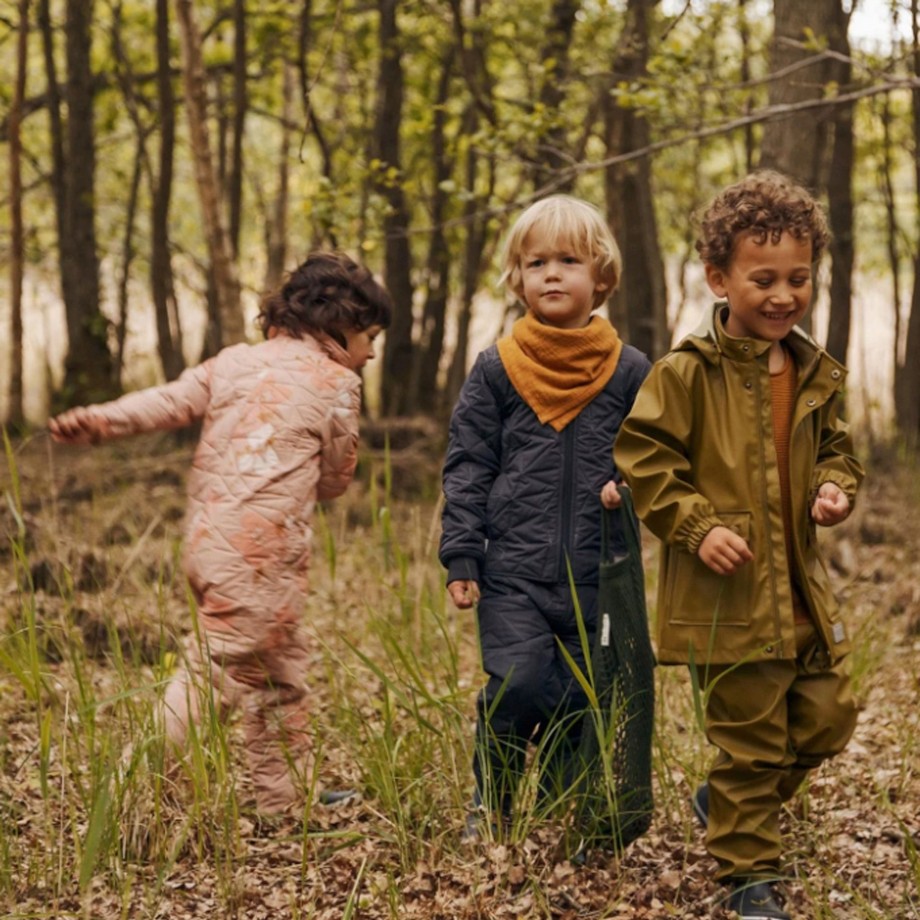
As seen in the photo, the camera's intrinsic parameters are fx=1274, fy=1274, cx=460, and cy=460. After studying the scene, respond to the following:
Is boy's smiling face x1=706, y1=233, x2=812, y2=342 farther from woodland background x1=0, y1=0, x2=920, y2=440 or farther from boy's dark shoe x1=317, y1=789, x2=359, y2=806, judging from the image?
woodland background x1=0, y1=0, x2=920, y2=440

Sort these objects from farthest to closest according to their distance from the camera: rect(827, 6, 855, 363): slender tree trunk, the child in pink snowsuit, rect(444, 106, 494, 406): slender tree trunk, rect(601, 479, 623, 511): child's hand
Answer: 1. rect(827, 6, 855, 363): slender tree trunk
2. rect(444, 106, 494, 406): slender tree trunk
3. the child in pink snowsuit
4. rect(601, 479, 623, 511): child's hand

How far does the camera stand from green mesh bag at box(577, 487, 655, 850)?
3131 millimetres

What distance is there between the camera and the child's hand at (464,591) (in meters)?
3.25

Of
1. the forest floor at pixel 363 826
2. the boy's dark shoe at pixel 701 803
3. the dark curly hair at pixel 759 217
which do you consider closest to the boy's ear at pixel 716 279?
the dark curly hair at pixel 759 217

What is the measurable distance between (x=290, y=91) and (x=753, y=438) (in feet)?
24.6

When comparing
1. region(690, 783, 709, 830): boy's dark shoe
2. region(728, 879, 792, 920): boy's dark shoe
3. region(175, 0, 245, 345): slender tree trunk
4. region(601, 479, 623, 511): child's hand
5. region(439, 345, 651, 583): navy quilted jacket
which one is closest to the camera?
region(728, 879, 792, 920): boy's dark shoe

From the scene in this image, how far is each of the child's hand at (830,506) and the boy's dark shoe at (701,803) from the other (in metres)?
0.96

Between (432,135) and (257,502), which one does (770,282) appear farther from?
(432,135)

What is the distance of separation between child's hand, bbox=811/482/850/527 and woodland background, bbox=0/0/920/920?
725mm

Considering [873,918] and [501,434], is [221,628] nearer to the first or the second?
[501,434]

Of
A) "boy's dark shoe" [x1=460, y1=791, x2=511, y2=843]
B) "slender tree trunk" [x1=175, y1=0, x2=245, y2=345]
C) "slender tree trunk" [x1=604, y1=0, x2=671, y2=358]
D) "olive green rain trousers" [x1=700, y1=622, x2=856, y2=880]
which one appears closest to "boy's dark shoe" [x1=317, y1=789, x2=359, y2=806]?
"boy's dark shoe" [x1=460, y1=791, x2=511, y2=843]

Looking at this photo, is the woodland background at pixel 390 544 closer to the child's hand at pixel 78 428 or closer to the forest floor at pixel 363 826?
the forest floor at pixel 363 826

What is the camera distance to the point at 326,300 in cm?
378

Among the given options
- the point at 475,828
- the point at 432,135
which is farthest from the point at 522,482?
the point at 432,135
